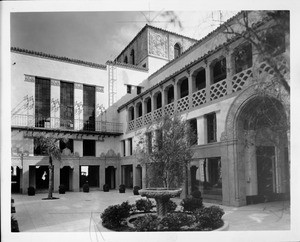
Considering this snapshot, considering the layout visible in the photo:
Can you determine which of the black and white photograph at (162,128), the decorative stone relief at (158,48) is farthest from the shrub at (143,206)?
the decorative stone relief at (158,48)

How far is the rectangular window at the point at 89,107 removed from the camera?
17719 millimetres

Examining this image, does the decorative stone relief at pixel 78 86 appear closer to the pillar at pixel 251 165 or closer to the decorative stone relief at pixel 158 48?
the decorative stone relief at pixel 158 48

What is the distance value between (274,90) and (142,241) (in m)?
5.81

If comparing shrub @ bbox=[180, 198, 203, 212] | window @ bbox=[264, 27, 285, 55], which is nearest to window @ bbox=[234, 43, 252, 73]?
window @ bbox=[264, 27, 285, 55]

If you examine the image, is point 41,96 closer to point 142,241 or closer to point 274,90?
point 142,241

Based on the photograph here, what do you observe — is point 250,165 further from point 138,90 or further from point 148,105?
point 138,90

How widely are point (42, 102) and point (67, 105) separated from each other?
1.68m

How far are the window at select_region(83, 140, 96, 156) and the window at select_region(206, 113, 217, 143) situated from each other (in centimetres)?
842

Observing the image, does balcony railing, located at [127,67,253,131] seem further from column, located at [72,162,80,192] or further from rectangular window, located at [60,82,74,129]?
column, located at [72,162,80,192]

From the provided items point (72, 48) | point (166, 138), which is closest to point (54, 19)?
point (72, 48)

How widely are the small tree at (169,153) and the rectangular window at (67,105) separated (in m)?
6.76

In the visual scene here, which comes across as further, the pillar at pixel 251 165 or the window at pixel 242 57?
the pillar at pixel 251 165

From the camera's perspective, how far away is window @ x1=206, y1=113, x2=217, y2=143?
1205cm

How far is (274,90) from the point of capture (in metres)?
8.07
